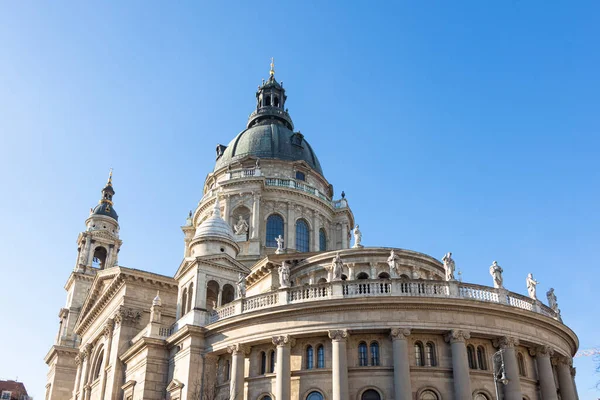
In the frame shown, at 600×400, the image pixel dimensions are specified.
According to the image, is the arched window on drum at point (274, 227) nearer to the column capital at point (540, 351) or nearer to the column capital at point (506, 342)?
the column capital at point (540, 351)

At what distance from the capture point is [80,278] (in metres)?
71.0

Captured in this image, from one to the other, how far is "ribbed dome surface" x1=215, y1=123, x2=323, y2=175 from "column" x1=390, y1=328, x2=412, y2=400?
1332 inches

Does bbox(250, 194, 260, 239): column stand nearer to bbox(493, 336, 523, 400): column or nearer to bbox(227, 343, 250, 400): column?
bbox(227, 343, 250, 400): column

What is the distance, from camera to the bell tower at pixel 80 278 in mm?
64750

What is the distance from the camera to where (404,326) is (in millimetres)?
29062

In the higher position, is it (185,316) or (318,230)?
(318,230)

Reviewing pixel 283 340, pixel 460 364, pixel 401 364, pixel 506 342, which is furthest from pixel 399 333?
pixel 283 340

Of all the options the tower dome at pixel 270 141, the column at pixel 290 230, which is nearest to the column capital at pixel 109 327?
the column at pixel 290 230

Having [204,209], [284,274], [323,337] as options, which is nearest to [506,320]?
[323,337]

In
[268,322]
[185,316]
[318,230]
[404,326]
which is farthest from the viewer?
[318,230]

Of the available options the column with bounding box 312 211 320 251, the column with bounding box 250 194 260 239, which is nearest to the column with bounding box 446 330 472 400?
the column with bounding box 312 211 320 251

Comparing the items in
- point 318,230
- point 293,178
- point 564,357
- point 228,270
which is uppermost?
point 293,178

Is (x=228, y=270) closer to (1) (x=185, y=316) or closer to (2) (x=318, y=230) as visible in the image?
(1) (x=185, y=316)

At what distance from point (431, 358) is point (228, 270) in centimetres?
1444
